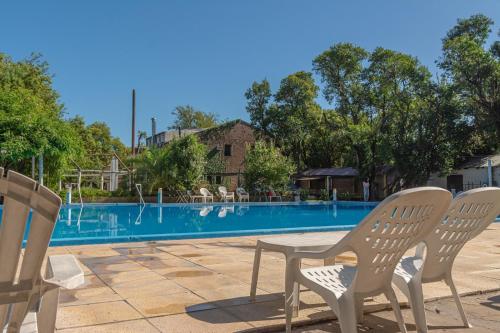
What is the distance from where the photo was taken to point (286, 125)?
31.1 metres

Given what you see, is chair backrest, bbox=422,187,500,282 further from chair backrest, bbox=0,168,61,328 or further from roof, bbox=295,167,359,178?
roof, bbox=295,167,359,178

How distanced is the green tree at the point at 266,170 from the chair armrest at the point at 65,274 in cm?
2205

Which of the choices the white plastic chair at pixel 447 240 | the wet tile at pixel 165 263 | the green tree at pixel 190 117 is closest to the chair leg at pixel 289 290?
the white plastic chair at pixel 447 240

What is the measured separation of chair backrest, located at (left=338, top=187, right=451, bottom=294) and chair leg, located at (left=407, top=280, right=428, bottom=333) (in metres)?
0.32

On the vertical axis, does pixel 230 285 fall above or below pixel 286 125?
below

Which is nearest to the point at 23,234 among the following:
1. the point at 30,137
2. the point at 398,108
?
the point at 30,137

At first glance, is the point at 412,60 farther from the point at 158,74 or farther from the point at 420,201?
the point at 420,201

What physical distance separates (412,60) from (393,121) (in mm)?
3547

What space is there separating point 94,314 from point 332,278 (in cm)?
158

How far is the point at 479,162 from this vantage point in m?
26.4

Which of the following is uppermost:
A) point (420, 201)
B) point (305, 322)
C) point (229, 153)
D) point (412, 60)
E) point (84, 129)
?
point (412, 60)

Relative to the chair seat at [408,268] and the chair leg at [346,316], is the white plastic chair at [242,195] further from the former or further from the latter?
the chair leg at [346,316]

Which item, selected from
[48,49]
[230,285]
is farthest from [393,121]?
[230,285]

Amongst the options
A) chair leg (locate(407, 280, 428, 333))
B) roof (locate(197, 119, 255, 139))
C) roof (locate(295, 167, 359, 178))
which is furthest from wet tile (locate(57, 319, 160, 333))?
roof (locate(197, 119, 255, 139))
